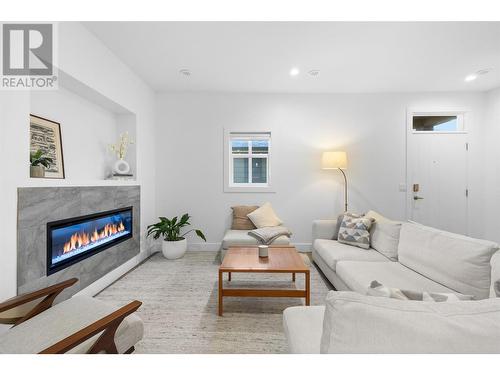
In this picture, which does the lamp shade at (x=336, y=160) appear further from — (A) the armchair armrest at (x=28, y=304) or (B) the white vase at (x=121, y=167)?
(A) the armchair armrest at (x=28, y=304)

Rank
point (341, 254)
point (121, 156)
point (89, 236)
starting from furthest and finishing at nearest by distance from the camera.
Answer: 1. point (121, 156)
2. point (341, 254)
3. point (89, 236)

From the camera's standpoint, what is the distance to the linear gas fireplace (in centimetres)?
202

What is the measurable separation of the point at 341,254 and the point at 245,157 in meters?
2.41

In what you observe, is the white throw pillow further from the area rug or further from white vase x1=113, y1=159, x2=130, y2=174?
white vase x1=113, y1=159, x2=130, y2=174

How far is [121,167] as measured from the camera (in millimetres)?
3225

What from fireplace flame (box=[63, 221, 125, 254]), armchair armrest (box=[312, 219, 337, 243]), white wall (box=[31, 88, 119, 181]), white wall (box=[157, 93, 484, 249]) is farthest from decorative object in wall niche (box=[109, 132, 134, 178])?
armchair armrest (box=[312, 219, 337, 243])

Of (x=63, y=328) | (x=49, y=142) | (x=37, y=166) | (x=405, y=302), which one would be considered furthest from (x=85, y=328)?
(x=49, y=142)

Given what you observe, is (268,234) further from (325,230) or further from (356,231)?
(356,231)

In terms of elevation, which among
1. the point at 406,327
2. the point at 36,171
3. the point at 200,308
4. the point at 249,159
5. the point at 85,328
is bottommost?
the point at 200,308

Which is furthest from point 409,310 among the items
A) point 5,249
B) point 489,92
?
point 489,92

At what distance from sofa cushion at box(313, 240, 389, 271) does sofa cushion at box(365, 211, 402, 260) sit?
0.26 ft

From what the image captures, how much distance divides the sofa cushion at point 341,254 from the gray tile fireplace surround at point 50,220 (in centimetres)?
256

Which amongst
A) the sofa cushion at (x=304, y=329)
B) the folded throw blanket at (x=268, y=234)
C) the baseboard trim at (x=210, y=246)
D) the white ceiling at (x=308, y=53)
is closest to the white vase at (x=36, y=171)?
the white ceiling at (x=308, y=53)
